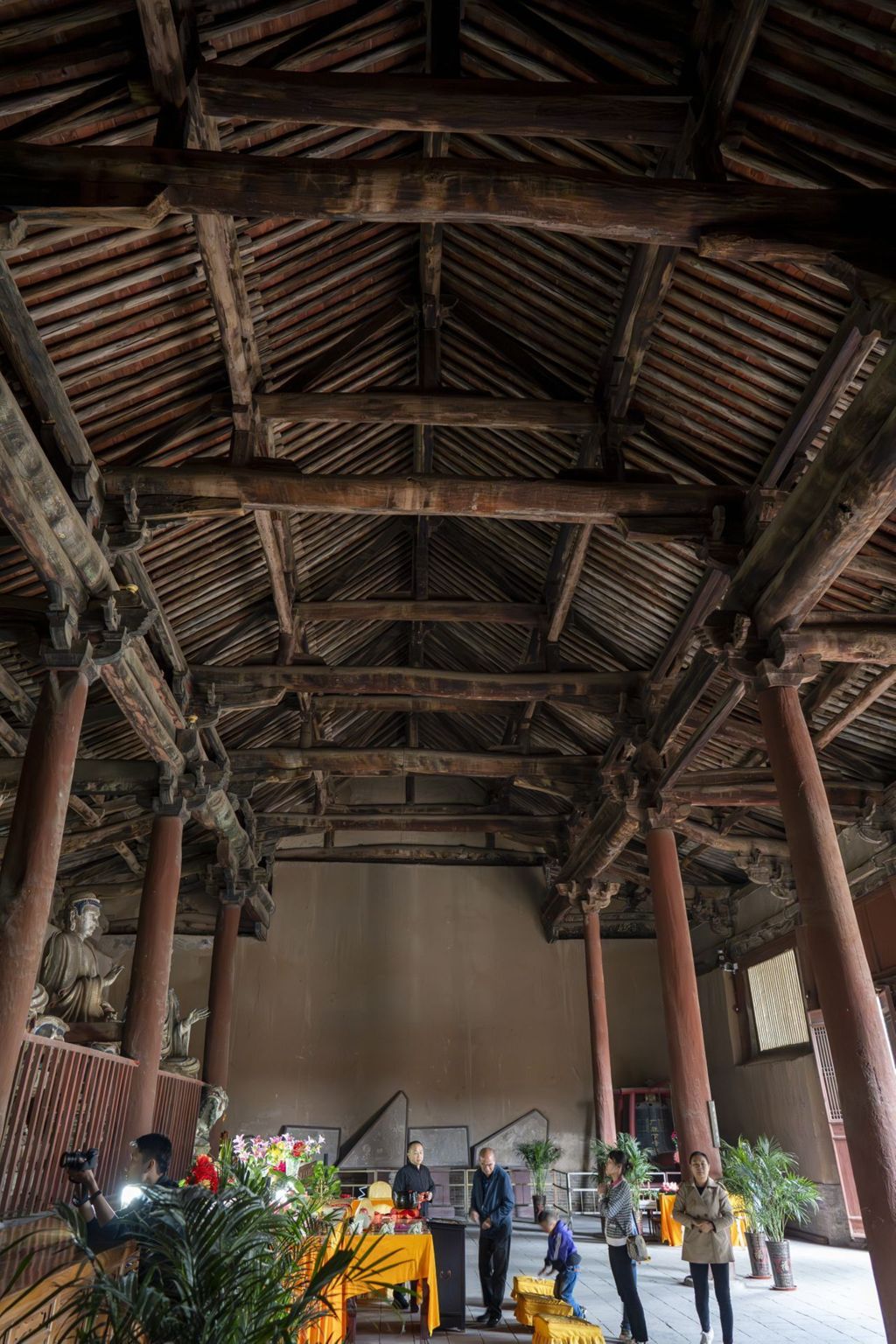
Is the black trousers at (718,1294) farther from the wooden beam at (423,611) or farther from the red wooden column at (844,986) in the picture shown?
the wooden beam at (423,611)

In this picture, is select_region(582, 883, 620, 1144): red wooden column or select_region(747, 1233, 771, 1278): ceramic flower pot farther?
select_region(582, 883, 620, 1144): red wooden column

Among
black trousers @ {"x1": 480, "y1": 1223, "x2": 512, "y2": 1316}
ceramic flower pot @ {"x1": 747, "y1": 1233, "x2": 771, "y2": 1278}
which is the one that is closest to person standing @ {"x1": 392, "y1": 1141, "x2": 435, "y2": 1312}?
black trousers @ {"x1": 480, "y1": 1223, "x2": 512, "y2": 1316}

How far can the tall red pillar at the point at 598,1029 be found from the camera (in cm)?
1364

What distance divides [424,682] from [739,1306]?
651 cm

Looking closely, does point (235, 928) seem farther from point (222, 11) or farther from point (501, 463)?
point (222, 11)

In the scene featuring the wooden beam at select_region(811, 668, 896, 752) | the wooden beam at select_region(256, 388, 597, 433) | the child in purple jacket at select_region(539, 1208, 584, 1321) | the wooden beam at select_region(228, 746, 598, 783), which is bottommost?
the child in purple jacket at select_region(539, 1208, 584, 1321)

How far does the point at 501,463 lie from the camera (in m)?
9.15

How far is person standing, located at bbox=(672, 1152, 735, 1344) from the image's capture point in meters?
5.79

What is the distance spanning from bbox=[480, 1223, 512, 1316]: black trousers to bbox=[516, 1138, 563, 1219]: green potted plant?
684 centimetres

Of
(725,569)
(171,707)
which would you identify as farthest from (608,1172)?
(171,707)

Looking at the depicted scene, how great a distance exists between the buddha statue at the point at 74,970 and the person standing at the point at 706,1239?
214 inches

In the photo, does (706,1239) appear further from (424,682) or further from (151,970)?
(424,682)

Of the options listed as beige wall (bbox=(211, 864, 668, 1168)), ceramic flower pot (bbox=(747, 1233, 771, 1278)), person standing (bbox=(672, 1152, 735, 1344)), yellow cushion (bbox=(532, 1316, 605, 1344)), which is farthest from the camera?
beige wall (bbox=(211, 864, 668, 1168))

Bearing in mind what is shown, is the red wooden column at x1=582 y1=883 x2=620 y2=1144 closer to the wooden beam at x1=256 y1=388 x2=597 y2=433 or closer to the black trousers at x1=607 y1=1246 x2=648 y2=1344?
the black trousers at x1=607 y1=1246 x2=648 y2=1344
